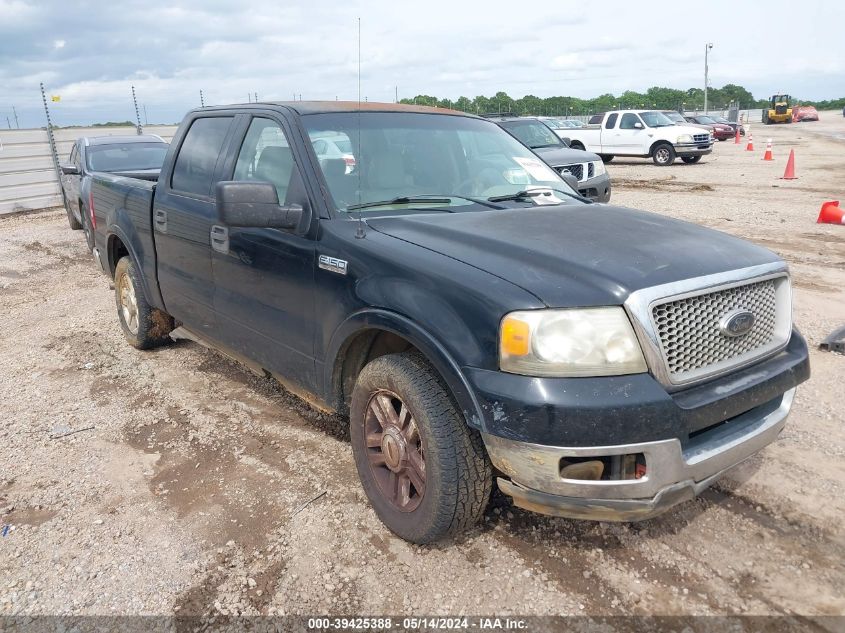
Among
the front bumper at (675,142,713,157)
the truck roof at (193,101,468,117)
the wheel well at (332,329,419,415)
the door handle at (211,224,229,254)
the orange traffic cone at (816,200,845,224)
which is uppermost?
the truck roof at (193,101,468,117)

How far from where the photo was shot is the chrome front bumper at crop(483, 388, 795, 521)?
89.1 inches

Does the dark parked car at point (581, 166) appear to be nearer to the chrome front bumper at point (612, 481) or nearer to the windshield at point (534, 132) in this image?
the windshield at point (534, 132)

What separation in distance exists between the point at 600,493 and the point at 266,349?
2.05 meters

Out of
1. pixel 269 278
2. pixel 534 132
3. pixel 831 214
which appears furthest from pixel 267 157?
pixel 534 132

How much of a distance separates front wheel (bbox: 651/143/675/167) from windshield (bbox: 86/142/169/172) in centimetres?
1719

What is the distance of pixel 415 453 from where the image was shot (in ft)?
A: 8.98

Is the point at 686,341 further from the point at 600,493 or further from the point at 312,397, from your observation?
the point at 312,397

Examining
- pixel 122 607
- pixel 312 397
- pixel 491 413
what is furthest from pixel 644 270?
pixel 122 607

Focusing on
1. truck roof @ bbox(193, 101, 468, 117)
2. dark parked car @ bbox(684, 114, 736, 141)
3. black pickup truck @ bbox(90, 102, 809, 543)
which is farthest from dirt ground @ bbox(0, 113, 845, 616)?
dark parked car @ bbox(684, 114, 736, 141)

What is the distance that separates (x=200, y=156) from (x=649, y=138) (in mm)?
21112

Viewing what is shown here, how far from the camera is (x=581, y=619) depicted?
8.00ft

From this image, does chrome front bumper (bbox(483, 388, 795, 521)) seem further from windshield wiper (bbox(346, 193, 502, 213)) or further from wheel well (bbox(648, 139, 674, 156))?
wheel well (bbox(648, 139, 674, 156))

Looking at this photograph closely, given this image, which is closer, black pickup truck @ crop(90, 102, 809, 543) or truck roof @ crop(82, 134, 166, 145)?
black pickup truck @ crop(90, 102, 809, 543)

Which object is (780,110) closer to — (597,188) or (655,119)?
(655,119)
